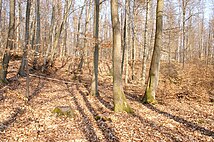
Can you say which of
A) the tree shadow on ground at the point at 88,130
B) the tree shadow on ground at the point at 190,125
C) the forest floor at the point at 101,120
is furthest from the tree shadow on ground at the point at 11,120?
→ the tree shadow on ground at the point at 190,125

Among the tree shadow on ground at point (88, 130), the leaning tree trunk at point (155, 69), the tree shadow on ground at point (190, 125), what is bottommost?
the tree shadow on ground at point (88, 130)

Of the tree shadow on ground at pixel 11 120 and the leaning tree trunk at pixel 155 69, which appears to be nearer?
the tree shadow on ground at pixel 11 120

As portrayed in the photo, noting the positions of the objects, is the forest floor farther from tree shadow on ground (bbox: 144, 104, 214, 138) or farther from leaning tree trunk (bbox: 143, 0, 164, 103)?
leaning tree trunk (bbox: 143, 0, 164, 103)

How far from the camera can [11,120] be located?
7.32 meters

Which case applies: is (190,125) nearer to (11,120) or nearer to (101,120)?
(101,120)

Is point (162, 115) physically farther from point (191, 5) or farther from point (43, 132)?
point (191, 5)

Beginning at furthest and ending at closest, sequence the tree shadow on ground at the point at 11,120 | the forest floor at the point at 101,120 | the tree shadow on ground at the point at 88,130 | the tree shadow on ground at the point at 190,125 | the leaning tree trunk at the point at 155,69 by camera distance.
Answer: the leaning tree trunk at the point at 155,69, the tree shadow on ground at the point at 11,120, the tree shadow on ground at the point at 190,125, the forest floor at the point at 101,120, the tree shadow on ground at the point at 88,130

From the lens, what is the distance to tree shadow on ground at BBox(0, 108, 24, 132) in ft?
21.8

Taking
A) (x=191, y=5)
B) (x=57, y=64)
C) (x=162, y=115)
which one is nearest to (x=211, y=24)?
(x=191, y=5)

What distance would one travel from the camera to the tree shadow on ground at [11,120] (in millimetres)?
6637

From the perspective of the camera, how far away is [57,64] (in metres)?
23.5

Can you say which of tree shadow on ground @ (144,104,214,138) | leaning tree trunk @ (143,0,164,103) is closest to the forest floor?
tree shadow on ground @ (144,104,214,138)

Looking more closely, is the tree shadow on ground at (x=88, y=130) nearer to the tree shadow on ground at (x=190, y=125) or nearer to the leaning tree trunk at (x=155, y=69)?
the tree shadow on ground at (x=190, y=125)

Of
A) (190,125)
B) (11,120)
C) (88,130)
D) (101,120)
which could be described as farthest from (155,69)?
(11,120)
